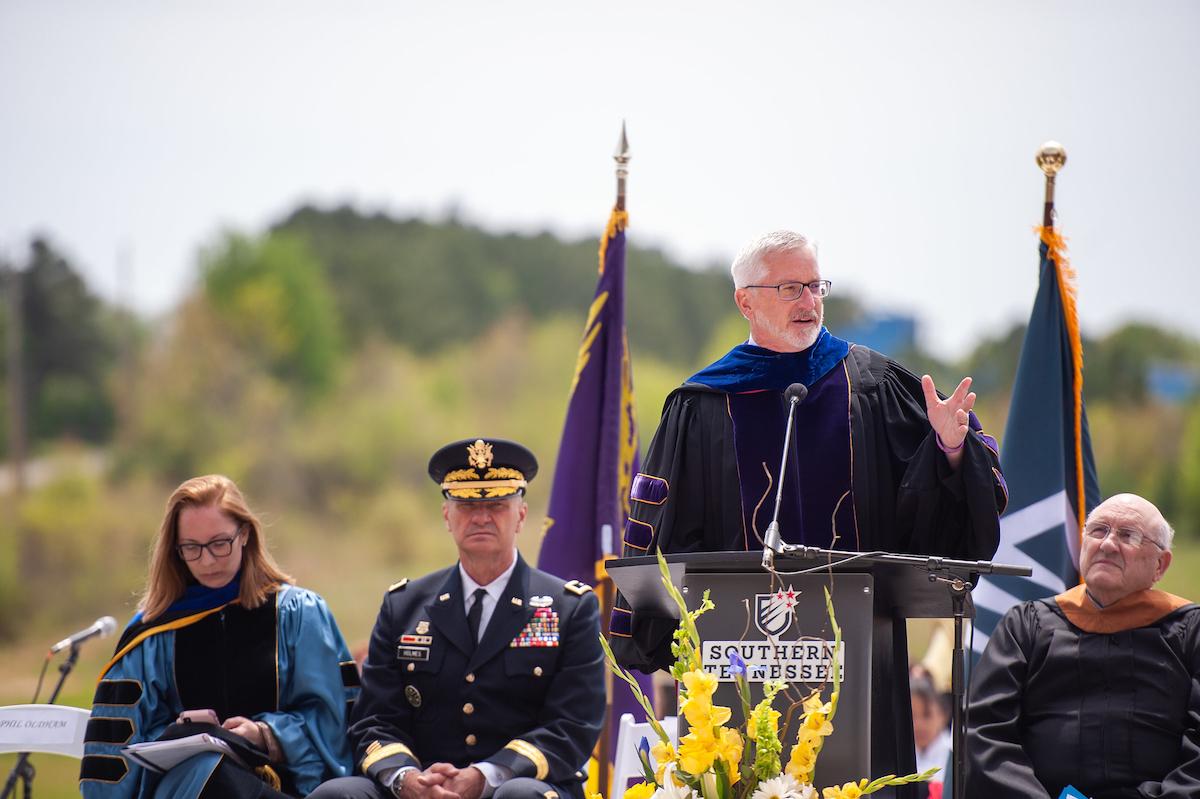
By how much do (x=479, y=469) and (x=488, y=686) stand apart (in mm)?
743

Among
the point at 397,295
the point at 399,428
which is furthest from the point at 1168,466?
the point at 397,295

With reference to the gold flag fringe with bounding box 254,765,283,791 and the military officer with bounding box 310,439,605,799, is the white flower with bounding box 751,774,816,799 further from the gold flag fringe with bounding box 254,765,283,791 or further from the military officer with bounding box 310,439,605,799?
the gold flag fringe with bounding box 254,765,283,791

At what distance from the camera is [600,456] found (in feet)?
14.5

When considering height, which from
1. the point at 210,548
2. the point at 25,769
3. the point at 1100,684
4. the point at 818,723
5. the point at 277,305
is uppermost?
the point at 277,305

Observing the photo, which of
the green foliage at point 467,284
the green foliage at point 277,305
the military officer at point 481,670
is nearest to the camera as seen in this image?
the military officer at point 481,670

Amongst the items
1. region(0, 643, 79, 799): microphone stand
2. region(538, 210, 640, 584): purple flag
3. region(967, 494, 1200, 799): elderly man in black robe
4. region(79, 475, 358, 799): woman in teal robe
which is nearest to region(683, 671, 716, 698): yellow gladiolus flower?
region(967, 494, 1200, 799): elderly man in black robe

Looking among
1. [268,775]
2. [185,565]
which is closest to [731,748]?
[268,775]

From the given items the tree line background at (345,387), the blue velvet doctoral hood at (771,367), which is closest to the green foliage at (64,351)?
the tree line background at (345,387)

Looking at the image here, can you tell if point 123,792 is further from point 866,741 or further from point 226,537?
point 866,741

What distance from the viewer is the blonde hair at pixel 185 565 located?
11.6ft

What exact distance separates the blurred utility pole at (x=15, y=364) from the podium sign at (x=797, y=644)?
53.7 feet

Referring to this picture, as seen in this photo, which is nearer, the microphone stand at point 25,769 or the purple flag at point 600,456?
the microphone stand at point 25,769

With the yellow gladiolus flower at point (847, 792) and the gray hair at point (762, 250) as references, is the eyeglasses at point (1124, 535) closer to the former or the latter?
the gray hair at point (762, 250)

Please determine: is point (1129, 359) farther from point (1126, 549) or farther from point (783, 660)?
point (783, 660)
